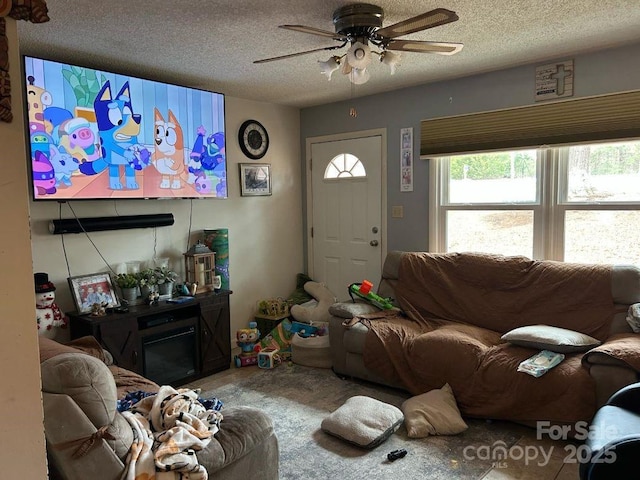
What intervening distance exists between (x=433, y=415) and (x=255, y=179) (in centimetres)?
282

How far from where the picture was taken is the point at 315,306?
181 inches

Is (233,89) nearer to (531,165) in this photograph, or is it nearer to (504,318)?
(531,165)

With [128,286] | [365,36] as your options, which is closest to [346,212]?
[128,286]

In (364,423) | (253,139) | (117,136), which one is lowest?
(364,423)

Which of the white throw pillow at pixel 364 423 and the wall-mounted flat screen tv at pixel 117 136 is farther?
the wall-mounted flat screen tv at pixel 117 136

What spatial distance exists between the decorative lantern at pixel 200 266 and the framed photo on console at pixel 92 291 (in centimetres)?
67

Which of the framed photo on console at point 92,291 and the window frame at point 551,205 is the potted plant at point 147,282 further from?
the window frame at point 551,205

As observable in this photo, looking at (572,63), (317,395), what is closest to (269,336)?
(317,395)

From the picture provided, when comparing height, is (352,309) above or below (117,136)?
below

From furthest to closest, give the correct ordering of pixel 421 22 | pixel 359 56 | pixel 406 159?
1. pixel 406 159
2. pixel 359 56
3. pixel 421 22

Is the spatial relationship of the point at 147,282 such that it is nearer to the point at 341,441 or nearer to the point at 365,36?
the point at 341,441

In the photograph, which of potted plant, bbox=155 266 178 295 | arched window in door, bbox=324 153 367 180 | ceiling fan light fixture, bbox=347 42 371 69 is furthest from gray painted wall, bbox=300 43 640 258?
potted plant, bbox=155 266 178 295

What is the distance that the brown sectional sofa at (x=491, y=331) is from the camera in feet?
8.42

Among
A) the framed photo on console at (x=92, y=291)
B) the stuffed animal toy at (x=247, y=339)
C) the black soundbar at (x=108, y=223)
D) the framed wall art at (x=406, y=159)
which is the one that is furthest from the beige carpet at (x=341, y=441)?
the framed wall art at (x=406, y=159)
